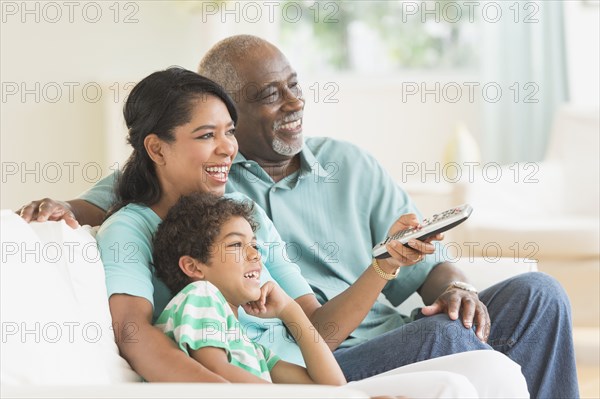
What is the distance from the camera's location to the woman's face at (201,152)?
A: 1957 millimetres

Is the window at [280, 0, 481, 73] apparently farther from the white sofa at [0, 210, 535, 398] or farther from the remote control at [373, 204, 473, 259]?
the white sofa at [0, 210, 535, 398]

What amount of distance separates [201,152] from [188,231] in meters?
0.19

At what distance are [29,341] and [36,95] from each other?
3.41 meters

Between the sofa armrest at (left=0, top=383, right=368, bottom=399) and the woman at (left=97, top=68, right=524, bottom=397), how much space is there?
369 mm

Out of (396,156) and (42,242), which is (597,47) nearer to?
(396,156)

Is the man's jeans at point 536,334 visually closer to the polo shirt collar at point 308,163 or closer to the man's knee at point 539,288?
the man's knee at point 539,288

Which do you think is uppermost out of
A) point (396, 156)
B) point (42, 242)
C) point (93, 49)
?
point (93, 49)

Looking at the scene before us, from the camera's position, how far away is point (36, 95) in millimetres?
4754

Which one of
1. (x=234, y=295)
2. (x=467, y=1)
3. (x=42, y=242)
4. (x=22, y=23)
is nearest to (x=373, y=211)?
(x=234, y=295)

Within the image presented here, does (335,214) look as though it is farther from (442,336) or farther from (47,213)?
(47,213)

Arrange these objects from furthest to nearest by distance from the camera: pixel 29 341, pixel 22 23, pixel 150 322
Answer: pixel 22 23 < pixel 150 322 < pixel 29 341

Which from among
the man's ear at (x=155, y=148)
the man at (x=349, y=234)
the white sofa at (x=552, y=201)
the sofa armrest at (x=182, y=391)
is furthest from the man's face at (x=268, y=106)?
the white sofa at (x=552, y=201)

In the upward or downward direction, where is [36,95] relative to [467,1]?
downward

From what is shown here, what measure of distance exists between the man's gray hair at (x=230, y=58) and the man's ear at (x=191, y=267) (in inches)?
27.6
